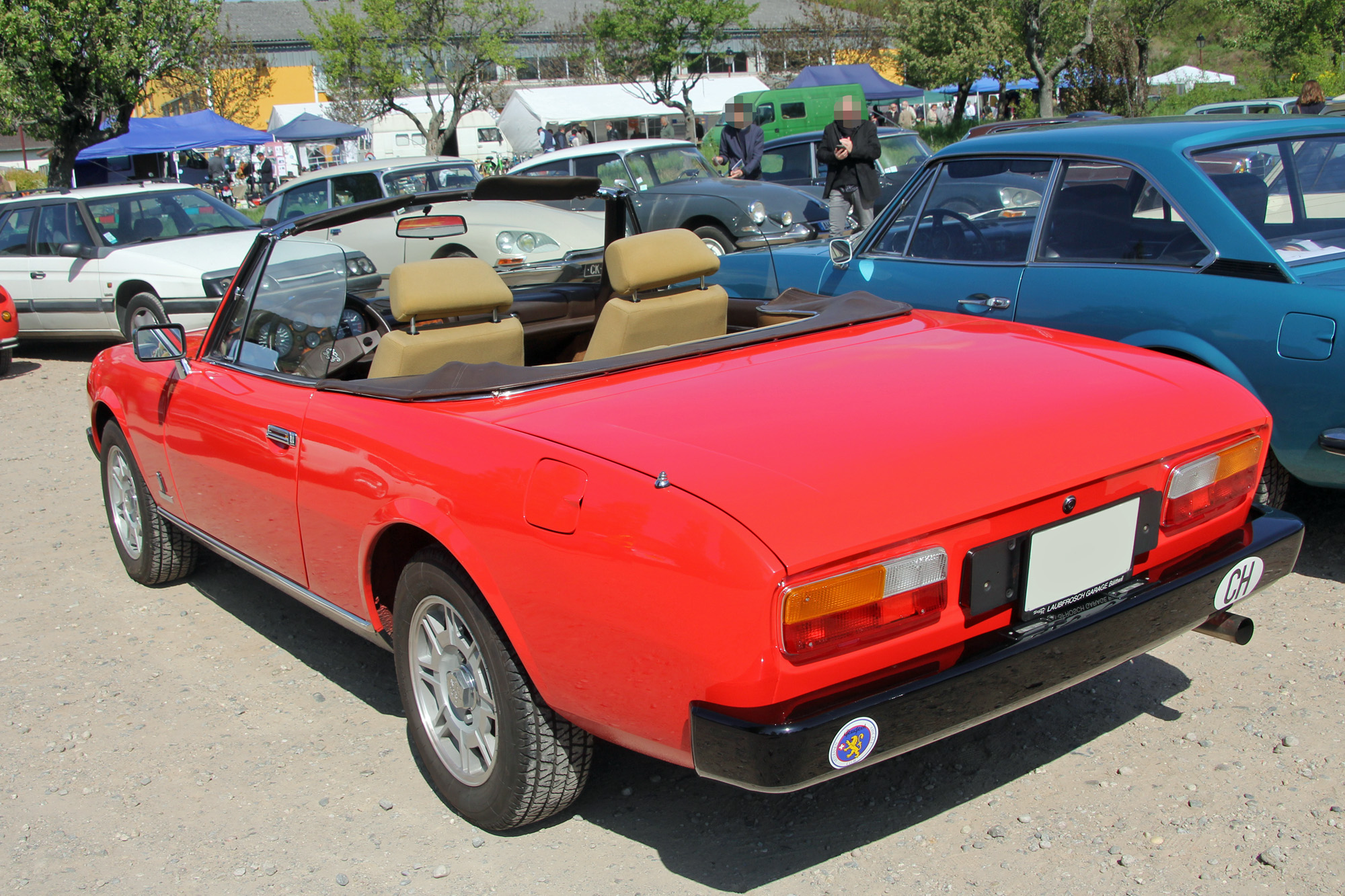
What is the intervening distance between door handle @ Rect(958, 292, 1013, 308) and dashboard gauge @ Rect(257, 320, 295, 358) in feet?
8.59

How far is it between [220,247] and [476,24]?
2927 centimetres

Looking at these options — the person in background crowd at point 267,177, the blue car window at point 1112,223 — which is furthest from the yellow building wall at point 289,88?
the blue car window at point 1112,223

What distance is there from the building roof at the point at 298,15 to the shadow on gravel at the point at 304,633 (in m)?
59.8

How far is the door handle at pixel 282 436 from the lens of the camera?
2.92m

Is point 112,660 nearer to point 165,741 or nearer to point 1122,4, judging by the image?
point 165,741

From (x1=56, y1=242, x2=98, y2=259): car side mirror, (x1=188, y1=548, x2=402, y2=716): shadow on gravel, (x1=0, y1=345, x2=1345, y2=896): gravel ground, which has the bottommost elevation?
(x1=188, y1=548, x2=402, y2=716): shadow on gravel

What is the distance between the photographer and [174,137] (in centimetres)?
2084

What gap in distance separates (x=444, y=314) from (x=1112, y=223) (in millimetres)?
2648

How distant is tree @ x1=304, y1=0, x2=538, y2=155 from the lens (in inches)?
1359

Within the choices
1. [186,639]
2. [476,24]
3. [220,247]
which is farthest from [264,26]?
[186,639]

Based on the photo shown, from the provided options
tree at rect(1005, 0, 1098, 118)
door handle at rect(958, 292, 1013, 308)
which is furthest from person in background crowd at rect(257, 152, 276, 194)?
door handle at rect(958, 292, 1013, 308)

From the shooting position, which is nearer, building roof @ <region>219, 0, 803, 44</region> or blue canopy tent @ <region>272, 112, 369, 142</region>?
blue canopy tent @ <region>272, 112, 369, 142</region>

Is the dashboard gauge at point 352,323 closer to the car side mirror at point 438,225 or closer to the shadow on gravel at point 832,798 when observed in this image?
the car side mirror at point 438,225

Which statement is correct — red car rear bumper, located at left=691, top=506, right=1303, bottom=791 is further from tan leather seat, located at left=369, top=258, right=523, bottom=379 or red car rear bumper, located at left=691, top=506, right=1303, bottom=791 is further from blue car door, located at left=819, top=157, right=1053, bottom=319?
blue car door, located at left=819, top=157, right=1053, bottom=319
